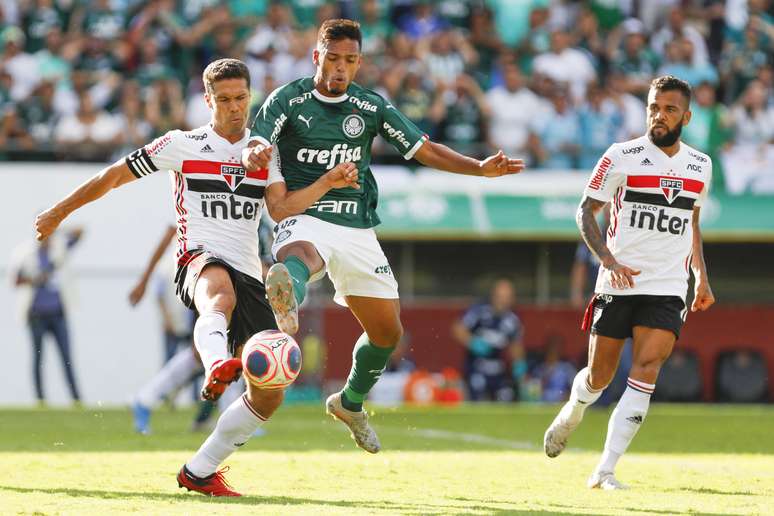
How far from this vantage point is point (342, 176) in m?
7.95

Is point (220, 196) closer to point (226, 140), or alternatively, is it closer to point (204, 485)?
point (226, 140)

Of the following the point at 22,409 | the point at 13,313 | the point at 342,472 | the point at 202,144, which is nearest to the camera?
the point at 202,144

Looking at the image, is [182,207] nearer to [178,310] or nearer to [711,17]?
[178,310]

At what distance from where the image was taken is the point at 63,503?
24.7 ft

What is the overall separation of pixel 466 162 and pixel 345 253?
930mm

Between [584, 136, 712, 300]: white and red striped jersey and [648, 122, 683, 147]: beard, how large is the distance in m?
0.04

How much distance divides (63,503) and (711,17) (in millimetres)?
18787

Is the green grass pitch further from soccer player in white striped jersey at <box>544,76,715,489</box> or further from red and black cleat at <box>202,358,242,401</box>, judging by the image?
soccer player in white striped jersey at <box>544,76,715,489</box>

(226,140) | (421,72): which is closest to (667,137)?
(226,140)

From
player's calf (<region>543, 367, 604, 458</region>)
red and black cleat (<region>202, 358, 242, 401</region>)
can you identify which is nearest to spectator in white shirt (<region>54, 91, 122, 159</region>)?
player's calf (<region>543, 367, 604, 458</region>)

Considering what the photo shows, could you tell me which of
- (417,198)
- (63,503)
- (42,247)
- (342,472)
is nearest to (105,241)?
(42,247)

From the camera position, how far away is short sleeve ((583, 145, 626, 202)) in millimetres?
9094

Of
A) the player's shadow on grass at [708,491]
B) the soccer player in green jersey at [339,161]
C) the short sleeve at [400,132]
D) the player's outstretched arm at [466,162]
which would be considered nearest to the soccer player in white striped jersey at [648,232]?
the player's shadow on grass at [708,491]

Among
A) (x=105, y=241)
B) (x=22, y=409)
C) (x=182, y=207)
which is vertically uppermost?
(x=182, y=207)
